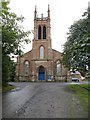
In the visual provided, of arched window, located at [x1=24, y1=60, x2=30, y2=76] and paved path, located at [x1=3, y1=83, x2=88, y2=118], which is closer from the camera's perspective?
paved path, located at [x1=3, y1=83, x2=88, y2=118]

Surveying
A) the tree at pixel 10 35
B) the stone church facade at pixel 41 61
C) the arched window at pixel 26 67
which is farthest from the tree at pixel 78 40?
the arched window at pixel 26 67

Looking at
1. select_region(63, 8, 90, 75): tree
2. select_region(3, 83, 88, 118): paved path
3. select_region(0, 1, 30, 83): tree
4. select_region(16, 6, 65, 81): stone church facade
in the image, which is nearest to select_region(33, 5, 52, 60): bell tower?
select_region(16, 6, 65, 81): stone church facade

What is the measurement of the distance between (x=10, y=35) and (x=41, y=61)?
4219 centimetres

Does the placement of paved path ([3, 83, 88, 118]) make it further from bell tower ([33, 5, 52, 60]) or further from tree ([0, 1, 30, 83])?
bell tower ([33, 5, 52, 60])

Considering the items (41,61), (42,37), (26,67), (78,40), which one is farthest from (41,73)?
(78,40)

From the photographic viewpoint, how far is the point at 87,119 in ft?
26.7

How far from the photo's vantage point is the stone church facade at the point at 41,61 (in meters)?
64.2

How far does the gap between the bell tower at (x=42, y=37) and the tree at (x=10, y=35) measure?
125ft

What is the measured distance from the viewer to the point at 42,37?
219 ft

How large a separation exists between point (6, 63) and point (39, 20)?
144 feet

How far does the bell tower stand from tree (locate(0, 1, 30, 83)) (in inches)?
1503

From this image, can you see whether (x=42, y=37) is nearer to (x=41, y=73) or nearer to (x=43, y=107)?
(x=41, y=73)

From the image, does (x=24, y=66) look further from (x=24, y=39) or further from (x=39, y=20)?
(x=24, y=39)

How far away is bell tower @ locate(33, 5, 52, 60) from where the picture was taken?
65812 millimetres
